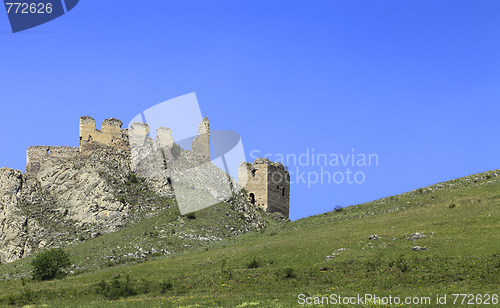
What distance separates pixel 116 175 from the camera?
83.6 metres

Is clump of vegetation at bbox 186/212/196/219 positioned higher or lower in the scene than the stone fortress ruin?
lower

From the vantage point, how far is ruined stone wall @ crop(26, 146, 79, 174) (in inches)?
3374

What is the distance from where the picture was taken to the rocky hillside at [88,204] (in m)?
75.5

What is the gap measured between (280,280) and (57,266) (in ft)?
74.2

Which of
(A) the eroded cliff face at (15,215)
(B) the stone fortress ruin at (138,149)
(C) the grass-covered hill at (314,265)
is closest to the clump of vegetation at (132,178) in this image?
(B) the stone fortress ruin at (138,149)

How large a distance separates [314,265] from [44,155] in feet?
150

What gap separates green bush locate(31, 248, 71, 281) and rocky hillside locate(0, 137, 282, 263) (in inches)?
474

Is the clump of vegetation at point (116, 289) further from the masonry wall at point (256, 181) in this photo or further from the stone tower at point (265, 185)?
the stone tower at point (265, 185)

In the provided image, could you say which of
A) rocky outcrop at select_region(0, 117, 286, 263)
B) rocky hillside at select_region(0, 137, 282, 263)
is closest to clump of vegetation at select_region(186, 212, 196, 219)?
rocky hillside at select_region(0, 137, 282, 263)

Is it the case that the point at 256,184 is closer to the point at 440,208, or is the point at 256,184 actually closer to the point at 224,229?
the point at 224,229

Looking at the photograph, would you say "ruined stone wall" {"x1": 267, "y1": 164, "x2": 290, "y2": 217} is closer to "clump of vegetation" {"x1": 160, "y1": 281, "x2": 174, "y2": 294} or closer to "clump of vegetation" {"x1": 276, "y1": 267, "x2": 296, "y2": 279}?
"clump of vegetation" {"x1": 276, "y1": 267, "x2": 296, "y2": 279}

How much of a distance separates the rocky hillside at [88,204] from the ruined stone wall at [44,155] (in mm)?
386

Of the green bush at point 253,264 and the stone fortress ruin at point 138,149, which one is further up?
the stone fortress ruin at point 138,149

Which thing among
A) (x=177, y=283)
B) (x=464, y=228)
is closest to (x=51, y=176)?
(x=177, y=283)
